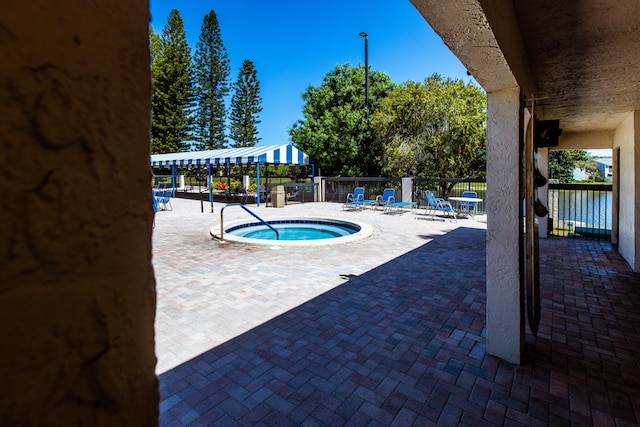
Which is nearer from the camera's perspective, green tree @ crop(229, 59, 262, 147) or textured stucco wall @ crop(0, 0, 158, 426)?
textured stucco wall @ crop(0, 0, 158, 426)

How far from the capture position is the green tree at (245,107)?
3067 centimetres

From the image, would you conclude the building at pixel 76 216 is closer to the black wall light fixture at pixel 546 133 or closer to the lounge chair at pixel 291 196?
the black wall light fixture at pixel 546 133

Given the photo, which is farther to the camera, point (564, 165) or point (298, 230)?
point (564, 165)

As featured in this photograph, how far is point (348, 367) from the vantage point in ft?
9.28

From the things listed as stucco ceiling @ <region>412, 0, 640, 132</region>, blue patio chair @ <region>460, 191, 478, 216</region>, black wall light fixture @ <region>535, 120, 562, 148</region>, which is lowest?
blue patio chair @ <region>460, 191, 478, 216</region>

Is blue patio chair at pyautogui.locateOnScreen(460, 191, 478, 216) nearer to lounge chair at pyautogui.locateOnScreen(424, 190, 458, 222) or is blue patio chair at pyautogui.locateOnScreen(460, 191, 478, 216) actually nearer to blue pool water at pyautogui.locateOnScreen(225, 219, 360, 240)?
lounge chair at pyautogui.locateOnScreen(424, 190, 458, 222)

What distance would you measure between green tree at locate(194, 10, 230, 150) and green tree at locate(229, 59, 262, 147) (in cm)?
126

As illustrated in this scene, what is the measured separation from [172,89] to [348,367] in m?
31.7

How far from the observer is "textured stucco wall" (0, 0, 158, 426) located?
34 cm

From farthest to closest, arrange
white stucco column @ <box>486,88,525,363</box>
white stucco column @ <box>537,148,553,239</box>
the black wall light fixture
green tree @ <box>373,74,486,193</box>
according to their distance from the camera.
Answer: green tree @ <box>373,74,486,193</box> → white stucco column @ <box>537,148,553,239</box> → the black wall light fixture → white stucco column @ <box>486,88,525,363</box>

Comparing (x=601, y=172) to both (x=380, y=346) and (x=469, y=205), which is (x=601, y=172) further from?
(x=380, y=346)

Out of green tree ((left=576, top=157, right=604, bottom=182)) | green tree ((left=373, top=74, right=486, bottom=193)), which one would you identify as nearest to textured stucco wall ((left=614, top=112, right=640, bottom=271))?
green tree ((left=373, top=74, right=486, bottom=193))

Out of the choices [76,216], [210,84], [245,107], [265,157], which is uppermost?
[210,84]

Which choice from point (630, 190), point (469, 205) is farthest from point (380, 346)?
point (469, 205)
